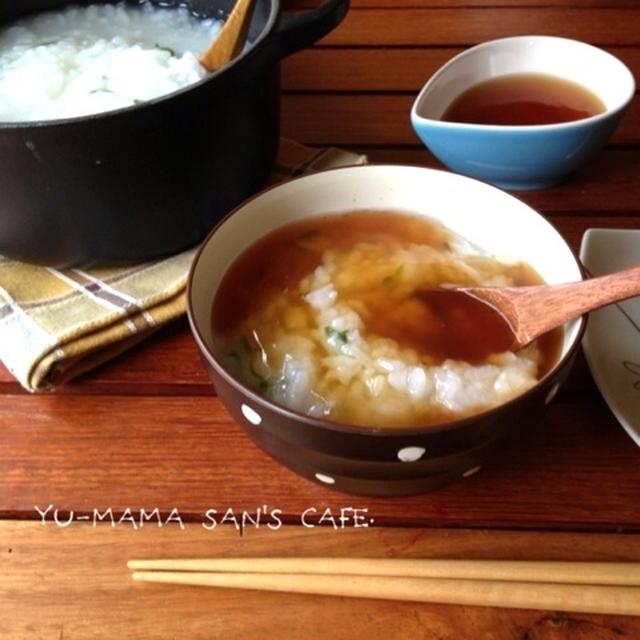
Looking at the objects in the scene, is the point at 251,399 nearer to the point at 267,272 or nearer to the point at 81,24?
the point at 267,272

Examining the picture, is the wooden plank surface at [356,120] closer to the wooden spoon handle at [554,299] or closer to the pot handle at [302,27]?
the pot handle at [302,27]

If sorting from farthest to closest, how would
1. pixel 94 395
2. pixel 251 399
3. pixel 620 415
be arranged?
1. pixel 94 395
2. pixel 620 415
3. pixel 251 399

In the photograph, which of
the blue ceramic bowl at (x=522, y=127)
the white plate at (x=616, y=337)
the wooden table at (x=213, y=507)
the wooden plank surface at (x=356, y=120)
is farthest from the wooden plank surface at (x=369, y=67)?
the wooden table at (x=213, y=507)

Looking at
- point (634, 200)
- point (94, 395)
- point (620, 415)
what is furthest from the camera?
point (634, 200)

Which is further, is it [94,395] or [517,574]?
[94,395]

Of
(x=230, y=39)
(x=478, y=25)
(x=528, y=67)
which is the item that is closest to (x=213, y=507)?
(x=230, y=39)

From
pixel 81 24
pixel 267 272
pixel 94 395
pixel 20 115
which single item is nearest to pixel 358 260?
pixel 267 272
